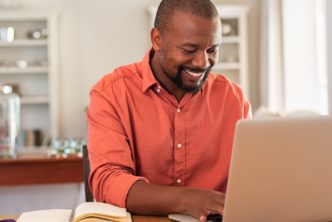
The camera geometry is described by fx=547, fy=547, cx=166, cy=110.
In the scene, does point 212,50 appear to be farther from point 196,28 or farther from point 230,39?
point 230,39

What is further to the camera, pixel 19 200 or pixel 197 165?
pixel 19 200

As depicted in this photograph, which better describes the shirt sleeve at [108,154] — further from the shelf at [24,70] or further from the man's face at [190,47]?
the shelf at [24,70]

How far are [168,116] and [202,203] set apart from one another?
373mm

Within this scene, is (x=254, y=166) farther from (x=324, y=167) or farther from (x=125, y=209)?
(x=125, y=209)

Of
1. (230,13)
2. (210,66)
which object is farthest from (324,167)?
(230,13)

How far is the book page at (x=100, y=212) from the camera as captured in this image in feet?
3.92

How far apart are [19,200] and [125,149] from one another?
1559 millimetres

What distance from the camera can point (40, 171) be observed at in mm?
2812

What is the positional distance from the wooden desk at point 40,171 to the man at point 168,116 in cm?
130

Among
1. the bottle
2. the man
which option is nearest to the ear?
the man

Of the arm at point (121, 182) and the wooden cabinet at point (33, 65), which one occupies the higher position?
the wooden cabinet at point (33, 65)

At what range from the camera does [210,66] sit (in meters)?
1.44

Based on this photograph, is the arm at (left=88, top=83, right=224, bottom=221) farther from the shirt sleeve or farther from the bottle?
the bottle

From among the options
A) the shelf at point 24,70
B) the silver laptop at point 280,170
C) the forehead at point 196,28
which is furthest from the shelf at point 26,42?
the silver laptop at point 280,170
